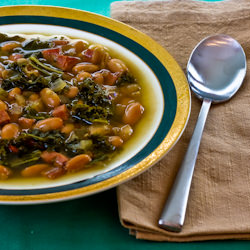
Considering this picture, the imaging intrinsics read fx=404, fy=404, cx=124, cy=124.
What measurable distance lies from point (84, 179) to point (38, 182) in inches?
10.2

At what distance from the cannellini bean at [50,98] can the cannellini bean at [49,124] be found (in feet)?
0.64

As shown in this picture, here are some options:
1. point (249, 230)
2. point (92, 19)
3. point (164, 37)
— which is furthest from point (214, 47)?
point (249, 230)

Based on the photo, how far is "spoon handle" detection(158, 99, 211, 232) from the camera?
2.19 m

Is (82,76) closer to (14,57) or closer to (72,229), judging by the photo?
(14,57)

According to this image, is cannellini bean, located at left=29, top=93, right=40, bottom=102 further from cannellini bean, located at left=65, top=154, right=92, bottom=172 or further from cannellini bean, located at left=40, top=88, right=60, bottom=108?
cannellini bean, located at left=65, top=154, right=92, bottom=172

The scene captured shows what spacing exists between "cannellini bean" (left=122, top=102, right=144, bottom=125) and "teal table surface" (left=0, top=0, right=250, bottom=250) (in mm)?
613

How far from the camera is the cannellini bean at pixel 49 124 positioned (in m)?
2.57

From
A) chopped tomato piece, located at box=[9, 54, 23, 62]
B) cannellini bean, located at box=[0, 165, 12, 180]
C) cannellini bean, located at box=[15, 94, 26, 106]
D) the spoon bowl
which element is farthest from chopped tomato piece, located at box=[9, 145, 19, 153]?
the spoon bowl

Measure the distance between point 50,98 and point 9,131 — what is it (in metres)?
0.41

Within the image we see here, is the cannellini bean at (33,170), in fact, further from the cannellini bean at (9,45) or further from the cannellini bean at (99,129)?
the cannellini bean at (9,45)

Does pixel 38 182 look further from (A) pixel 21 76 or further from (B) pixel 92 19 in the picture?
(B) pixel 92 19

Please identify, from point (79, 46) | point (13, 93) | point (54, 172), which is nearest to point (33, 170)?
point (54, 172)

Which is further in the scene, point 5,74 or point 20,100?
point 5,74

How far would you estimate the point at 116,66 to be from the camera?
312cm
